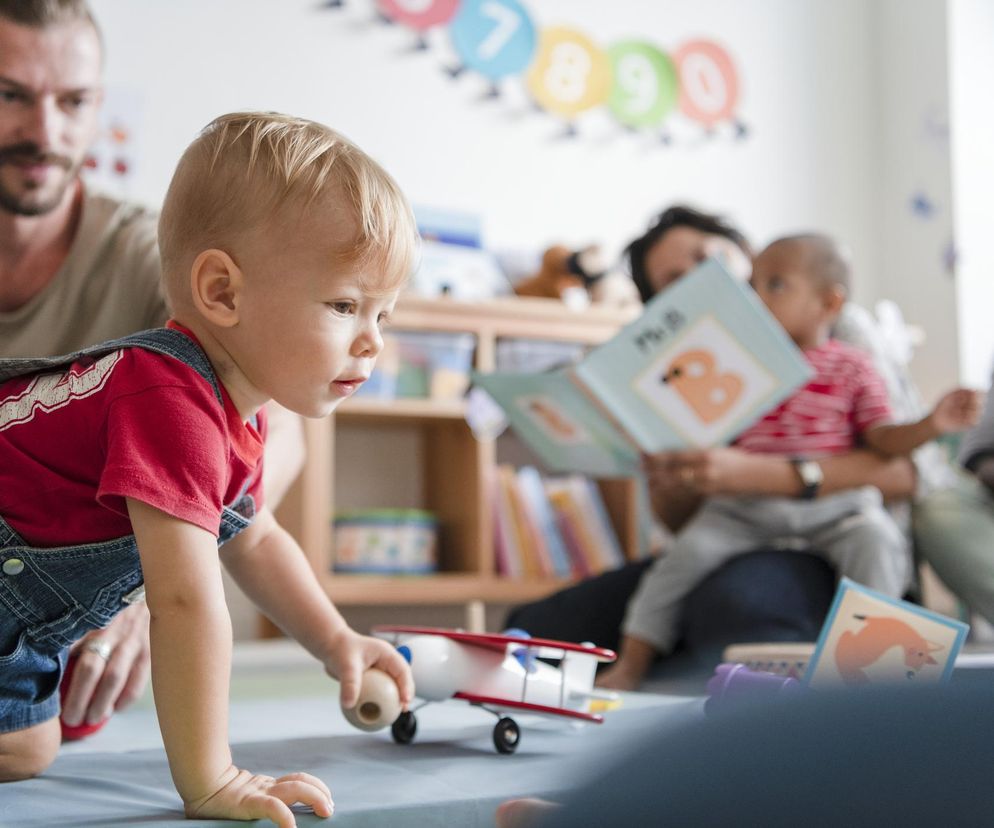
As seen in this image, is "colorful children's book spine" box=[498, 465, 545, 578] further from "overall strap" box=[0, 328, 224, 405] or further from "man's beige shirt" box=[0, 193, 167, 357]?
"overall strap" box=[0, 328, 224, 405]

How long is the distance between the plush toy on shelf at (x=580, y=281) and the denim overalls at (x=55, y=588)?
1813 millimetres

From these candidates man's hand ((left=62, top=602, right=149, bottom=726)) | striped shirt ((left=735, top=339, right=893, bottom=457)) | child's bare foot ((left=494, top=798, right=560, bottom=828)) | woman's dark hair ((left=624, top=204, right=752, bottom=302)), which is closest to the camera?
child's bare foot ((left=494, top=798, right=560, bottom=828))

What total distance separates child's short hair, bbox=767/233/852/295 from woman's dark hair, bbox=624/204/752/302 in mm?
198

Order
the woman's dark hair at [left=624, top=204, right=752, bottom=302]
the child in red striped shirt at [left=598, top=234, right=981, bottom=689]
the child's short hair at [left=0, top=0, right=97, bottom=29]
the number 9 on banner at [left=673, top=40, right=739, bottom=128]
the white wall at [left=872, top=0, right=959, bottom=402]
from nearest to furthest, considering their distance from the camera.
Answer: the child's short hair at [left=0, top=0, right=97, bottom=29] < the child in red striped shirt at [left=598, top=234, right=981, bottom=689] < the woman's dark hair at [left=624, top=204, right=752, bottom=302] < the white wall at [left=872, top=0, right=959, bottom=402] < the number 9 on banner at [left=673, top=40, right=739, bottom=128]

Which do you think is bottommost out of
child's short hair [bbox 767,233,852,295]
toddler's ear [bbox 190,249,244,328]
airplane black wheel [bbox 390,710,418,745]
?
airplane black wheel [bbox 390,710,418,745]

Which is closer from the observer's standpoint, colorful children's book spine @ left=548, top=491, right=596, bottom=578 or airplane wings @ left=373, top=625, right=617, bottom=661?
airplane wings @ left=373, top=625, right=617, bottom=661

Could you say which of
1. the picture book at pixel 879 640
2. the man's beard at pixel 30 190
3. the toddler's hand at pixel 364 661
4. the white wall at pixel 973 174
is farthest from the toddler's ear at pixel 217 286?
the white wall at pixel 973 174

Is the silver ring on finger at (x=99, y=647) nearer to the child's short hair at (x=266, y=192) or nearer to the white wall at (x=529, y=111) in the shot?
the child's short hair at (x=266, y=192)

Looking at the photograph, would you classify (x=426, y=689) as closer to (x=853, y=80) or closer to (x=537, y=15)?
(x=537, y=15)

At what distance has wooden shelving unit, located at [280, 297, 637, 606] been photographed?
221 cm

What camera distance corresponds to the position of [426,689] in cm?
88

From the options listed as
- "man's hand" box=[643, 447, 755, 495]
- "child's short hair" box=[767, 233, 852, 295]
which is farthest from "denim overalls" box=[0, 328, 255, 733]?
"child's short hair" box=[767, 233, 852, 295]

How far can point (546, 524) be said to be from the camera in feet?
7.93

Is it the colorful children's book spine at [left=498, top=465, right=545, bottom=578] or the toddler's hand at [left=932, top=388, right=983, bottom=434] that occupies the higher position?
the toddler's hand at [left=932, top=388, right=983, bottom=434]
